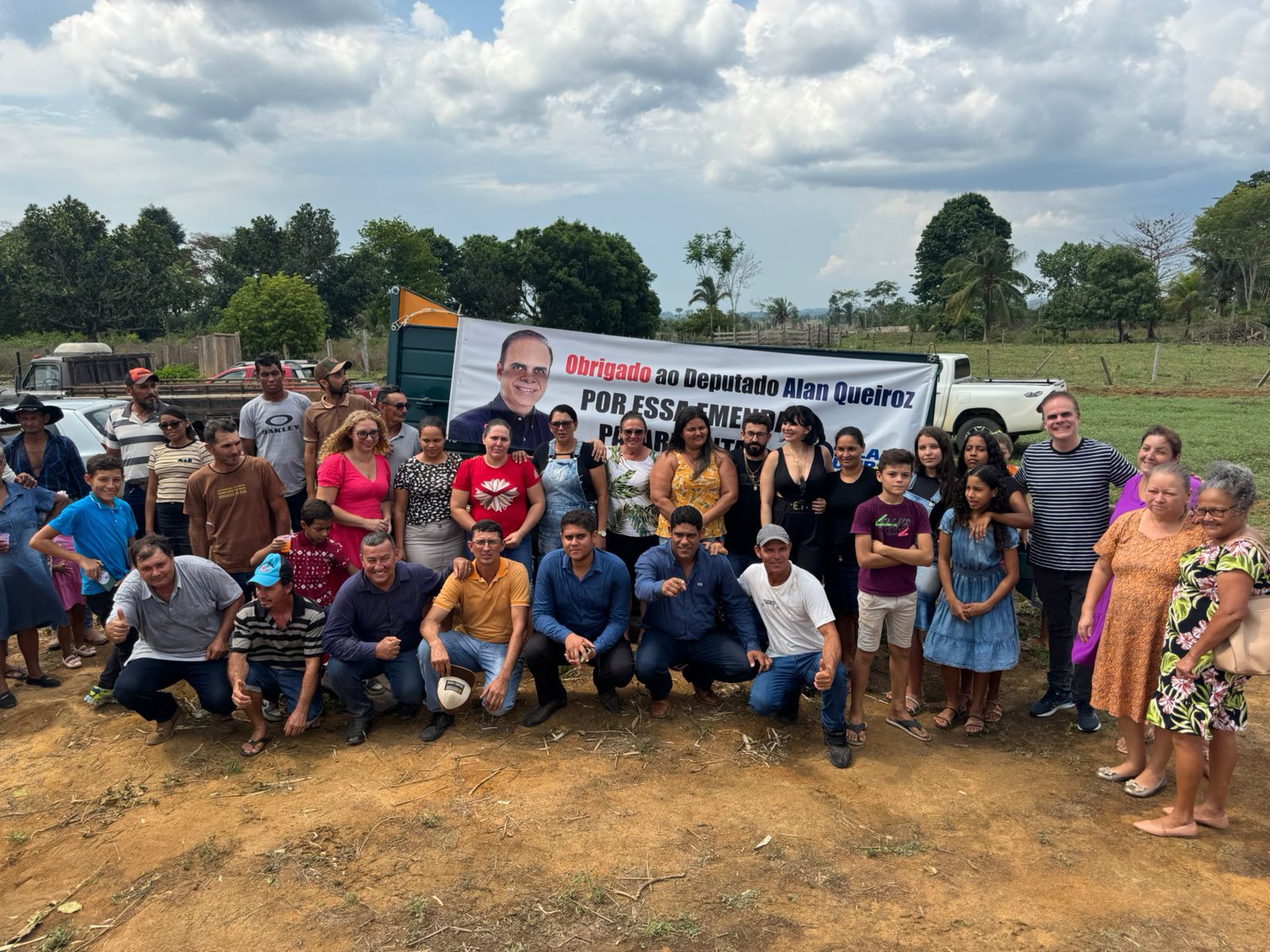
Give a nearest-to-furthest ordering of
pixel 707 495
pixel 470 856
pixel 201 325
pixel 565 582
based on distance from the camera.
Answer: pixel 470 856 < pixel 565 582 < pixel 707 495 < pixel 201 325

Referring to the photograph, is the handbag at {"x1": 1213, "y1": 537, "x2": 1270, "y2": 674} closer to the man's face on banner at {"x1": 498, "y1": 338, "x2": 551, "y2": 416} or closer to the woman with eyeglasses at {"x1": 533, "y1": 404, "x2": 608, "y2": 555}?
the woman with eyeglasses at {"x1": 533, "y1": 404, "x2": 608, "y2": 555}

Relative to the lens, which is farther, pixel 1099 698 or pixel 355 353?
pixel 355 353

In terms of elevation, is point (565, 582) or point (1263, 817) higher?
point (565, 582)

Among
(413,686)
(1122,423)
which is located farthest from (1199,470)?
(413,686)

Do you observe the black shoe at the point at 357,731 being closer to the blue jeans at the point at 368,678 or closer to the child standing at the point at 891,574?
the blue jeans at the point at 368,678

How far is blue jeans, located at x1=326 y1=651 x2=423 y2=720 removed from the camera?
470 centimetres

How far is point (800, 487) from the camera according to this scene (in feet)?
16.7

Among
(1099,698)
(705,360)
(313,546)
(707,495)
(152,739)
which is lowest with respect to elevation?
(152,739)

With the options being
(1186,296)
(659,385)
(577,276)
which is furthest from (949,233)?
(659,385)

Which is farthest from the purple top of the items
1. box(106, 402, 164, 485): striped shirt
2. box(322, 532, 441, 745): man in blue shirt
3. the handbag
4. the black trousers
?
box(106, 402, 164, 485): striped shirt

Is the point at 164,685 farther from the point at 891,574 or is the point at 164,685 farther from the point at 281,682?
the point at 891,574

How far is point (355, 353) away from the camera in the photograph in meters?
33.9

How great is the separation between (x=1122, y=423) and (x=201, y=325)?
40799 mm

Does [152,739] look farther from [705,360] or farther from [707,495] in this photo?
[705,360]
